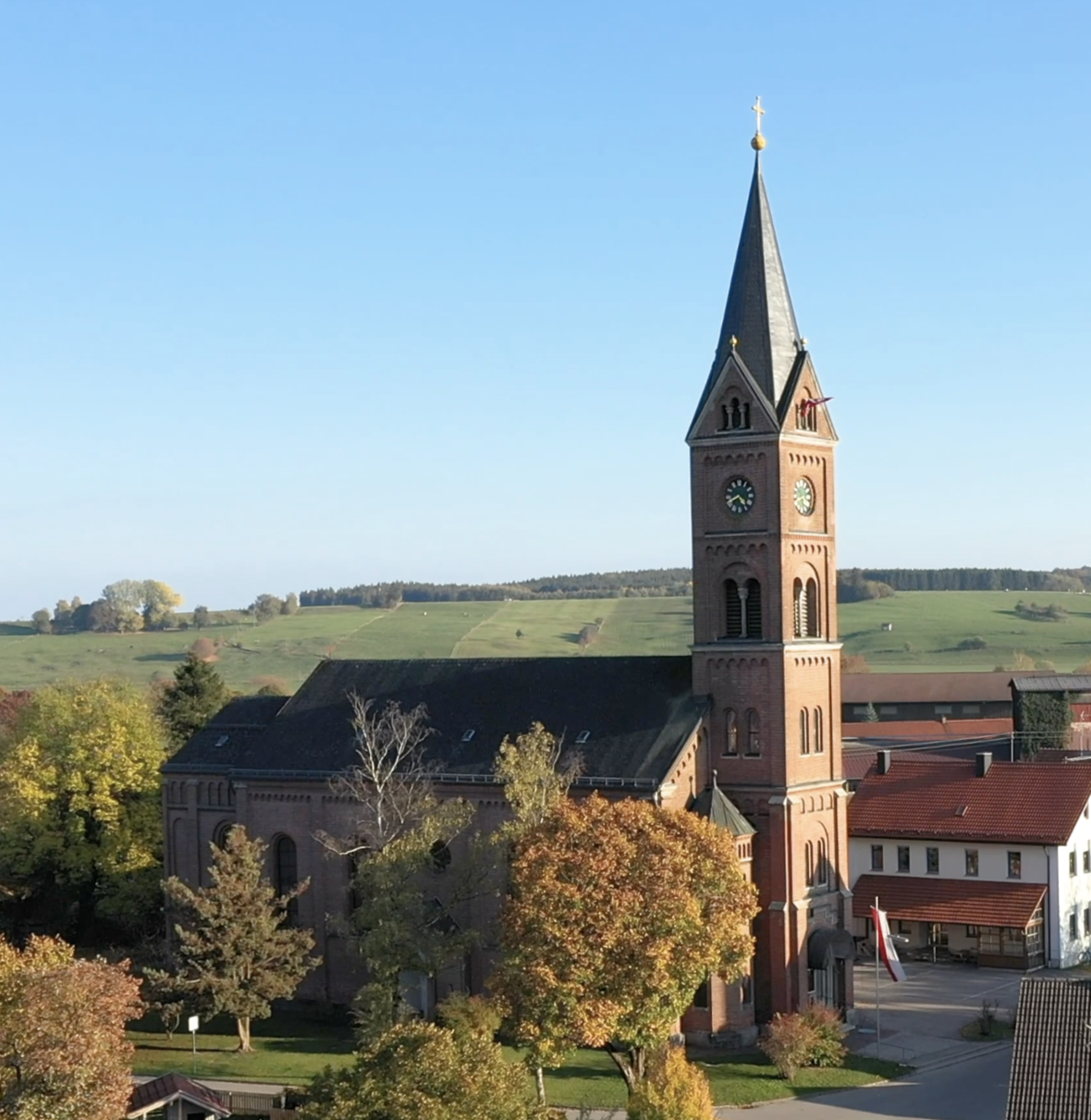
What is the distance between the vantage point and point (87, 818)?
269 feet

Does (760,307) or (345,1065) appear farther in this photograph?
(760,307)

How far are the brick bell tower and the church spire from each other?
6 centimetres

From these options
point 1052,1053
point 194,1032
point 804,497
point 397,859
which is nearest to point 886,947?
point 804,497

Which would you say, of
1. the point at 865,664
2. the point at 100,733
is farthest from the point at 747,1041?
the point at 865,664

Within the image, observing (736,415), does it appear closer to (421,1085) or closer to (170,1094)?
(170,1094)

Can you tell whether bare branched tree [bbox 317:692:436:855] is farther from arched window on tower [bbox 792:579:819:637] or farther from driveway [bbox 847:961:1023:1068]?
driveway [bbox 847:961:1023:1068]

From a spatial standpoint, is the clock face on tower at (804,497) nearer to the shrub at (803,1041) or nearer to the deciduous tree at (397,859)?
the deciduous tree at (397,859)

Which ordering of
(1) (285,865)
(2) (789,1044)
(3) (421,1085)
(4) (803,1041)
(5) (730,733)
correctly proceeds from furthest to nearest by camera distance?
(1) (285,865), (5) (730,733), (4) (803,1041), (2) (789,1044), (3) (421,1085)

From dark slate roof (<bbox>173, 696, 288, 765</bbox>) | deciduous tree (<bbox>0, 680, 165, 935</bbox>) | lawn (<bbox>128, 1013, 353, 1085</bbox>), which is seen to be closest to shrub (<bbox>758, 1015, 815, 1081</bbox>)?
lawn (<bbox>128, 1013, 353, 1085</bbox>)

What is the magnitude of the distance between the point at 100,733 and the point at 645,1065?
132 feet

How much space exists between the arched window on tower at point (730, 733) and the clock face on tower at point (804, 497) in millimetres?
8150

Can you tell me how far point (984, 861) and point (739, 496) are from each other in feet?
80.0

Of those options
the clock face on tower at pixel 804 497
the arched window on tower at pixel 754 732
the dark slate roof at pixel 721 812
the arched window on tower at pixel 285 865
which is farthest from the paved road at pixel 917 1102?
the arched window on tower at pixel 285 865

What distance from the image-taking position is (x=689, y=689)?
2527 inches
